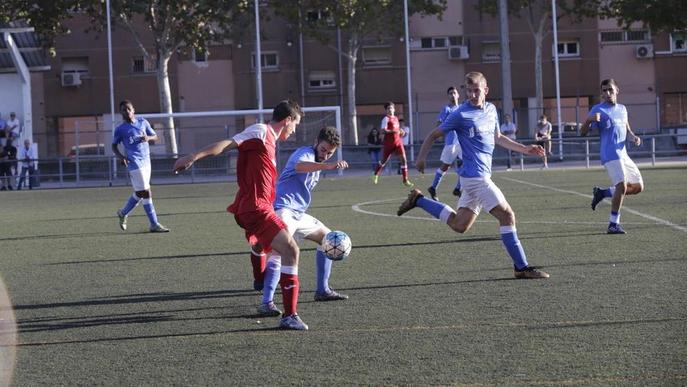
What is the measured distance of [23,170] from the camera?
1531 inches

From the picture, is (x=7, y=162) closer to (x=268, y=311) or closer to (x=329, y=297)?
(x=329, y=297)

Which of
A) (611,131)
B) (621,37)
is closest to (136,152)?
(611,131)

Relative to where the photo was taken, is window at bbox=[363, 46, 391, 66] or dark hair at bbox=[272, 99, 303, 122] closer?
dark hair at bbox=[272, 99, 303, 122]

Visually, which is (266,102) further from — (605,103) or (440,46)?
(605,103)

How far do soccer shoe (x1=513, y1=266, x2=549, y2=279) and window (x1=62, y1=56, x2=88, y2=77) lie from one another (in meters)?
47.7

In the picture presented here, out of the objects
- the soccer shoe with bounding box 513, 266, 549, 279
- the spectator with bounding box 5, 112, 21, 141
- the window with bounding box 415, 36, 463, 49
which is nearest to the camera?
the soccer shoe with bounding box 513, 266, 549, 279

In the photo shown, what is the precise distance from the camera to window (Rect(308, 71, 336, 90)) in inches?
2244

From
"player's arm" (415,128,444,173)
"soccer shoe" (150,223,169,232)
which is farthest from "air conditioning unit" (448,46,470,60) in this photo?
"player's arm" (415,128,444,173)

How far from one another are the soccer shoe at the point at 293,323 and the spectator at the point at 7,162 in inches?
1227

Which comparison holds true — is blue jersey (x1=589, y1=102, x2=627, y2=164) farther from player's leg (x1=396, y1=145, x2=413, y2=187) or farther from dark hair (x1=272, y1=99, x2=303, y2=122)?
player's leg (x1=396, y1=145, x2=413, y2=187)

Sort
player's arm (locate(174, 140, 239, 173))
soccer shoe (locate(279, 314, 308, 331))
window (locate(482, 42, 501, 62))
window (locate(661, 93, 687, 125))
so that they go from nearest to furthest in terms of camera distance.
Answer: player's arm (locate(174, 140, 239, 173)) < soccer shoe (locate(279, 314, 308, 331)) < window (locate(482, 42, 501, 62)) < window (locate(661, 93, 687, 125))

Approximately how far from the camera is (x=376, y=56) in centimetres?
5819

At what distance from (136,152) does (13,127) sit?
2352 cm

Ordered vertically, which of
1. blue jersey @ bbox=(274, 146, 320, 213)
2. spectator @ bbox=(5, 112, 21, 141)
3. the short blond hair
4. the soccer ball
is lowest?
the soccer ball
